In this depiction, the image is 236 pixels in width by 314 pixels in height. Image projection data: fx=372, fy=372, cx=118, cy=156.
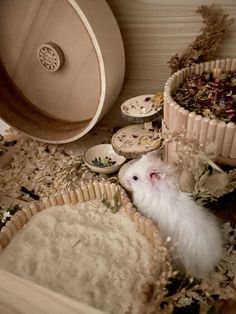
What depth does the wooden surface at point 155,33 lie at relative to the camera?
1.00 m

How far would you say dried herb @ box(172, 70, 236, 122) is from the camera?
0.84 m

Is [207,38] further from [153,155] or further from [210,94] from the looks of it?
[153,155]

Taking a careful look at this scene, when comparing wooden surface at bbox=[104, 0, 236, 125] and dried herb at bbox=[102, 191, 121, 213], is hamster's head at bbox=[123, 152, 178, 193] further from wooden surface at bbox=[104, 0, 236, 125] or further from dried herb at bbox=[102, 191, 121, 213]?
wooden surface at bbox=[104, 0, 236, 125]

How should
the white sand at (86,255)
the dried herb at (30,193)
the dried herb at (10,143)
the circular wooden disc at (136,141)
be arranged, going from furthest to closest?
the dried herb at (10,143)
the dried herb at (30,193)
the circular wooden disc at (136,141)
the white sand at (86,255)

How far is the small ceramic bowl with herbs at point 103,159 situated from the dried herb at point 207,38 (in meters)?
0.31

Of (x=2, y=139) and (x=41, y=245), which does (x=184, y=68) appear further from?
(x=2, y=139)

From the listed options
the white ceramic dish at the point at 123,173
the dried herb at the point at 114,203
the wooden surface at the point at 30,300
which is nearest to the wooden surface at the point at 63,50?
the white ceramic dish at the point at 123,173

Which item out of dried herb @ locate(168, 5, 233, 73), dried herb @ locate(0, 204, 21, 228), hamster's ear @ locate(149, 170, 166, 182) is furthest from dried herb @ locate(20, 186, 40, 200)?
dried herb @ locate(168, 5, 233, 73)

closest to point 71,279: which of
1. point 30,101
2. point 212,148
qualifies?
point 212,148

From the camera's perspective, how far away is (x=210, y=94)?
0.89m

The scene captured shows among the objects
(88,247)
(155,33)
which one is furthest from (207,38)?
(88,247)

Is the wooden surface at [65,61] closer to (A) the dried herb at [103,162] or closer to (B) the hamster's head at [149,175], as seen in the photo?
(A) the dried herb at [103,162]

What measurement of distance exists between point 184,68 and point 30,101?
54 cm

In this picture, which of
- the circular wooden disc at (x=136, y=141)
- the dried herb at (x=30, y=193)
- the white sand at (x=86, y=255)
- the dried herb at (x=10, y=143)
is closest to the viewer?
the white sand at (x=86, y=255)
